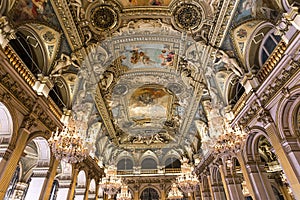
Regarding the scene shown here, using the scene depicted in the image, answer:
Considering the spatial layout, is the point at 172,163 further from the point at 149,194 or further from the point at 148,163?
the point at 149,194

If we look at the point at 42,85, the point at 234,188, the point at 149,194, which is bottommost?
the point at 234,188

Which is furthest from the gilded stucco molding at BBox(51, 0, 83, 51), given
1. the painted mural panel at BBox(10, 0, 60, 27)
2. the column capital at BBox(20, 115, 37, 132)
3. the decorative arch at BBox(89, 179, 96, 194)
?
the decorative arch at BBox(89, 179, 96, 194)

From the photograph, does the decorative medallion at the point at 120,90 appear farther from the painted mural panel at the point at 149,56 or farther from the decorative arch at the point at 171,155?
the decorative arch at the point at 171,155

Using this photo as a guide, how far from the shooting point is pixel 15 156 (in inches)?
228

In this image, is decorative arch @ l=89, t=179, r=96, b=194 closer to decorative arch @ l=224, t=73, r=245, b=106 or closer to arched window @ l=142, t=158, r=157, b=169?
arched window @ l=142, t=158, r=157, b=169

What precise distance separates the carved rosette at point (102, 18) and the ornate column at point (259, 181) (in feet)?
26.0

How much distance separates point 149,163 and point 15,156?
553 inches

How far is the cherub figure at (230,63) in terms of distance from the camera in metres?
7.73

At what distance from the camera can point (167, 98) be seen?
44.1 ft

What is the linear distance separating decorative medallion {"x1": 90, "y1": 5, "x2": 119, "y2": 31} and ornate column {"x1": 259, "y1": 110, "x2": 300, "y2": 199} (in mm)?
6857

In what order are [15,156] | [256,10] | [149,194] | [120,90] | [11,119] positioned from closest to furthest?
[11,119], [15,156], [256,10], [120,90], [149,194]

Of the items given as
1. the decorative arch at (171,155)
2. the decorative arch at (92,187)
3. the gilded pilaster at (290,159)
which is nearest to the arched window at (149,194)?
the decorative arch at (171,155)

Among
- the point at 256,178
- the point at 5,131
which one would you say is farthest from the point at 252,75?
the point at 5,131

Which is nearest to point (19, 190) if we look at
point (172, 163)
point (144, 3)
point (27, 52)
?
point (27, 52)
